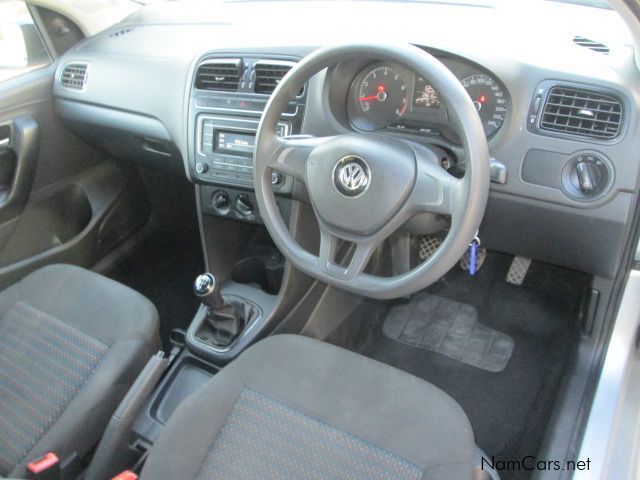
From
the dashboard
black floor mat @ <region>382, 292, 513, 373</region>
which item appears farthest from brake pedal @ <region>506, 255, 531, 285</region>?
the dashboard

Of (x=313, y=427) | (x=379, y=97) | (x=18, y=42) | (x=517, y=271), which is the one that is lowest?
(x=517, y=271)

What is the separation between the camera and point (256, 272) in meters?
1.94

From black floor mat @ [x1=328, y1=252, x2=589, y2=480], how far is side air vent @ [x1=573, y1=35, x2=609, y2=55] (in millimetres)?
780

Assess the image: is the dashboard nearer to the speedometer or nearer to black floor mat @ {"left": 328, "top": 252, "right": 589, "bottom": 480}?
the speedometer

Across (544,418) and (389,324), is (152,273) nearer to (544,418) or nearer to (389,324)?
(389,324)

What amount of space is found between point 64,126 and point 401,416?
1.68 m

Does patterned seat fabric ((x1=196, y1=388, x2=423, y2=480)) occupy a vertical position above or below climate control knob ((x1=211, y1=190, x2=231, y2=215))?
below

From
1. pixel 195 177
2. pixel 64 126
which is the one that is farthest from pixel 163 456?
pixel 64 126

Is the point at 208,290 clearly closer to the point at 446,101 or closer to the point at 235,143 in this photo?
the point at 235,143

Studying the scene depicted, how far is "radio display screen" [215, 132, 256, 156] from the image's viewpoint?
167 centimetres

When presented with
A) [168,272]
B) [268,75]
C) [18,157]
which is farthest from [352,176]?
[168,272]

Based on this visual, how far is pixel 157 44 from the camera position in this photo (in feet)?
6.68

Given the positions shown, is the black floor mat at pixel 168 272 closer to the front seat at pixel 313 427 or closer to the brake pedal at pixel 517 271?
the front seat at pixel 313 427

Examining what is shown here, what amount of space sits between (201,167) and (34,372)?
0.68 meters
